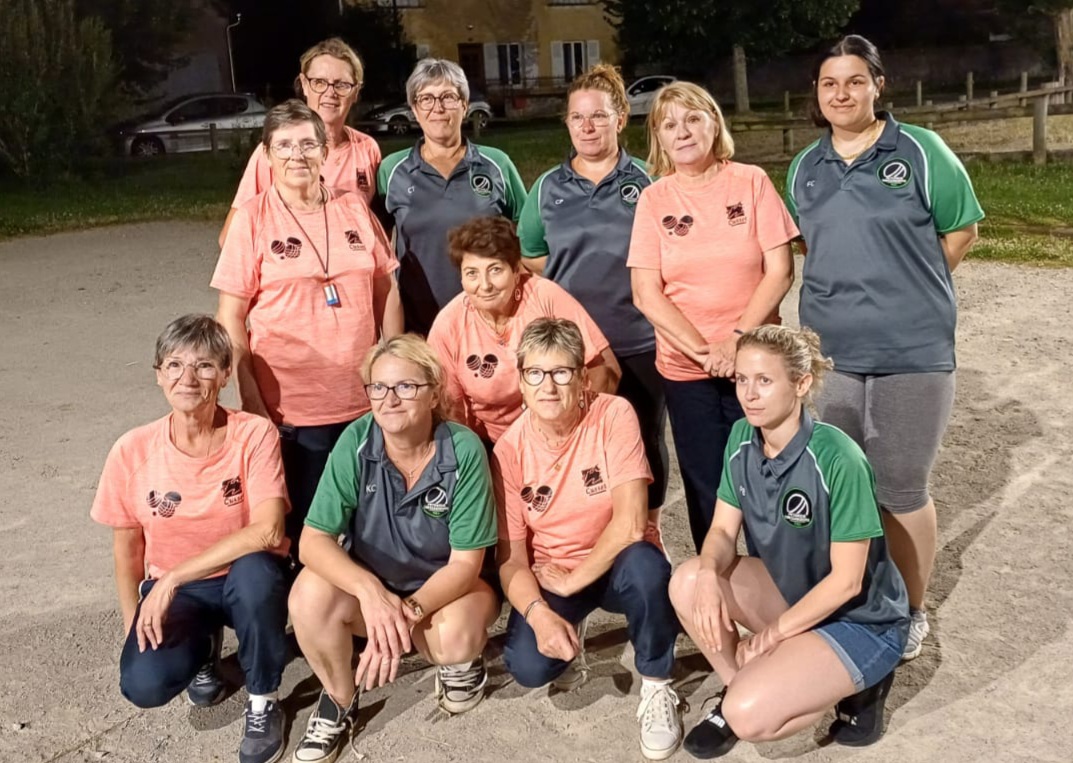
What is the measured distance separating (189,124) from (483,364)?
931 inches

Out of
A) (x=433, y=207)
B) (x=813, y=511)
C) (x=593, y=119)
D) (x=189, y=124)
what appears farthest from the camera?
(x=189, y=124)

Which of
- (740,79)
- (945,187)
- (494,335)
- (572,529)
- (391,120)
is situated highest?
(740,79)

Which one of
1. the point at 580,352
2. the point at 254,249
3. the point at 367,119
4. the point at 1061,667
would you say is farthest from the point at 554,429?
the point at 367,119

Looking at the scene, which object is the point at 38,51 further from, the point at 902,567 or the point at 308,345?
the point at 902,567

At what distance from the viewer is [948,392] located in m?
3.82

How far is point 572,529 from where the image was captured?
3.78 metres

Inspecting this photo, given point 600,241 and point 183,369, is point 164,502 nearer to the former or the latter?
point 183,369

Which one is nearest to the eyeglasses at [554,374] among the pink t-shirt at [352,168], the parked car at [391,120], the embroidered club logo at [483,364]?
the embroidered club logo at [483,364]

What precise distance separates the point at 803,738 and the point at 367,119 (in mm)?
26402

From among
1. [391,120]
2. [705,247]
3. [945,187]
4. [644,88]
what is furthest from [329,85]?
[644,88]

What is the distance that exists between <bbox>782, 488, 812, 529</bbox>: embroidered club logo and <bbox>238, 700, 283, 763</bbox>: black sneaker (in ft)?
5.75

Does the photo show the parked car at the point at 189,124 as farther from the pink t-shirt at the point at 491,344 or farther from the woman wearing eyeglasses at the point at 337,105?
the pink t-shirt at the point at 491,344

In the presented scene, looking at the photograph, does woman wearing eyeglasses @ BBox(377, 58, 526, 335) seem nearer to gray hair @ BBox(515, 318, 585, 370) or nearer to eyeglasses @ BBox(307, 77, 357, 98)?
eyeglasses @ BBox(307, 77, 357, 98)

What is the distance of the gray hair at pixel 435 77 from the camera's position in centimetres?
463
